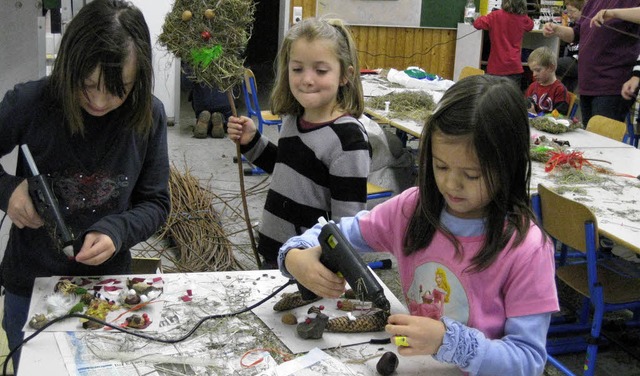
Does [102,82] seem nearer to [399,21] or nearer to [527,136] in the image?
[527,136]

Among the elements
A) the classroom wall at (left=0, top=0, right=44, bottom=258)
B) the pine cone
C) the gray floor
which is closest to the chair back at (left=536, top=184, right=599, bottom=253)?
the gray floor

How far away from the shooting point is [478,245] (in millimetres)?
1477

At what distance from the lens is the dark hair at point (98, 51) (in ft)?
5.39

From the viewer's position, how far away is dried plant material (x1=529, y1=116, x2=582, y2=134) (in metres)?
4.27

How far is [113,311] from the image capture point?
65.1 inches

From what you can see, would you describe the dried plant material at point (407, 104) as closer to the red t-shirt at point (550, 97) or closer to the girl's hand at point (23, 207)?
the red t-shirt at point (550, 97)

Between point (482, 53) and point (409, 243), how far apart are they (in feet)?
25.9

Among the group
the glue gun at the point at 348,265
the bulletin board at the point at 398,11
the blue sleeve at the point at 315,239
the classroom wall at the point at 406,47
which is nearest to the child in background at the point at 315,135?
the blue sleeve at the point at 315,239

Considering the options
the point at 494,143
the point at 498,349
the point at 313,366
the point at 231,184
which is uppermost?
the point at 494,143

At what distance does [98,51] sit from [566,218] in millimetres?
1928

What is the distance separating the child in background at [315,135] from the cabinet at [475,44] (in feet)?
22.5

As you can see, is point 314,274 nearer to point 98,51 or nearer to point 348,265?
point 348,265

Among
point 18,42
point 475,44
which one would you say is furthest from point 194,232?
point 475,44

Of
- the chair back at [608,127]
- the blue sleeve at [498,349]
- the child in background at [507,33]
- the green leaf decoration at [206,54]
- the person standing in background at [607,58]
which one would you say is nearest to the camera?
the blue sleeve at [498,349]
